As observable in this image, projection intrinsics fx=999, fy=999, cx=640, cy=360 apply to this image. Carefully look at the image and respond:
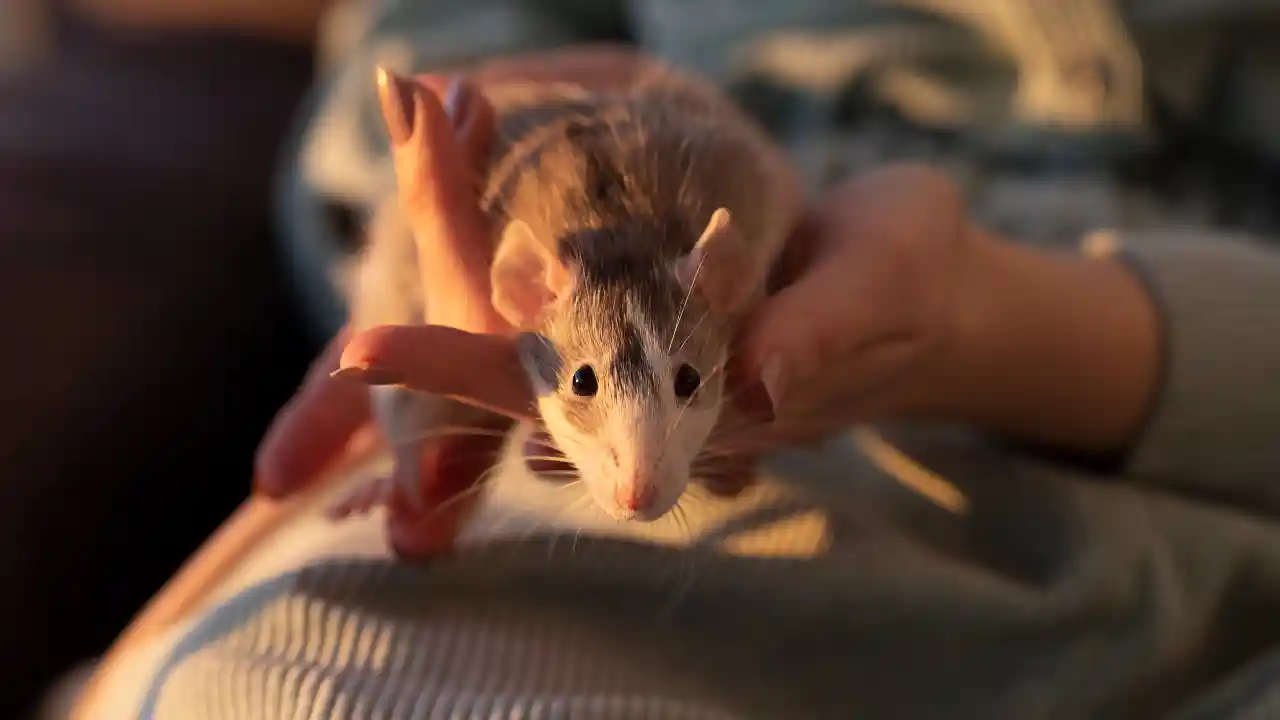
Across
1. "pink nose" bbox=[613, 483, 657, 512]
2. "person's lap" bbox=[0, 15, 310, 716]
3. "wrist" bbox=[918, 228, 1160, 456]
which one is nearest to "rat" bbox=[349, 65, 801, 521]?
"pink nose" bbox=[613, 483, 657, 512]

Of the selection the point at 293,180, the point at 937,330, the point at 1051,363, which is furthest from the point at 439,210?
the point at 293,180

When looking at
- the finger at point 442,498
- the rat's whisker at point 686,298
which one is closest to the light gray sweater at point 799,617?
the finger at point 442,498

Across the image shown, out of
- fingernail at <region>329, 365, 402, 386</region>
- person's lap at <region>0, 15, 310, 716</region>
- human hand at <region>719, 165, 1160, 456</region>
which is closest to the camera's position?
fingernail at <region>329, 365, 402, 386</region>

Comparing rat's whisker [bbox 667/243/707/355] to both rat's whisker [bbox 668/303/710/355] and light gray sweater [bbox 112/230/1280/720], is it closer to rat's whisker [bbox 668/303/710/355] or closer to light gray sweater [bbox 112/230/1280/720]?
rat's whisker [bbox 668/303/710/355]

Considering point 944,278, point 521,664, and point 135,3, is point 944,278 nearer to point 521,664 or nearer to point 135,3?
point 521,664

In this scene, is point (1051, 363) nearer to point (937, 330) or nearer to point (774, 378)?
point (937, 330)

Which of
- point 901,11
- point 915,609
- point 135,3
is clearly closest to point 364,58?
point 901,11

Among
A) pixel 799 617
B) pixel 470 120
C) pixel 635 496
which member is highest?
pixel 470 120
